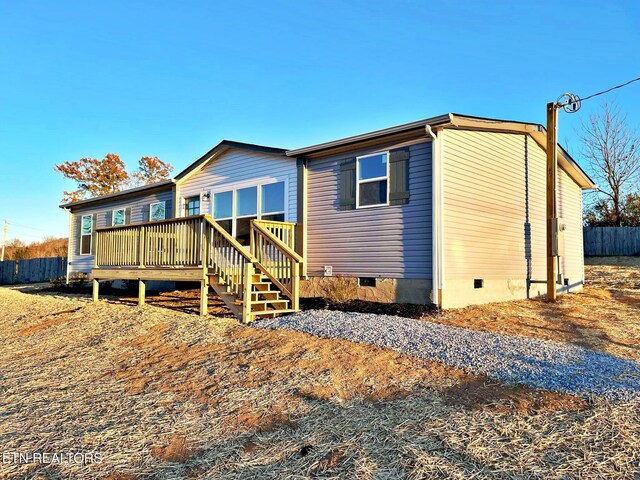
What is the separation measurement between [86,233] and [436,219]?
14.3m

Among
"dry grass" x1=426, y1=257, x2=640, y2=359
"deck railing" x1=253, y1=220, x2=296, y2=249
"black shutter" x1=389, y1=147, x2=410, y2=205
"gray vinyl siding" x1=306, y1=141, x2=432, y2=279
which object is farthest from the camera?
"deck railing" x1=253, y1=220, x2=296, y2=249

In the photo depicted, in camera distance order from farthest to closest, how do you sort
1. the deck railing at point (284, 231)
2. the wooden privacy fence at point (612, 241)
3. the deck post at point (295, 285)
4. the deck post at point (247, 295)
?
the wooden privacy fence at point (612, 241)
the deck railing at point (284, 231)
the deck post at point (295, 285)
the deck post at point (247, 295)

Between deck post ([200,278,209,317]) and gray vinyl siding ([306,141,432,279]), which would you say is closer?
deck post ([200,278,209,317])

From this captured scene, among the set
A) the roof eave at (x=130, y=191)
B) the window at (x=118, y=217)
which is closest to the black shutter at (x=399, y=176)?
the roof eave at (x=130, y=191)

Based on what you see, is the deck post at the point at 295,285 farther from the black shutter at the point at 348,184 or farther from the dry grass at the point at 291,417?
the black shutter at the point at 348,184

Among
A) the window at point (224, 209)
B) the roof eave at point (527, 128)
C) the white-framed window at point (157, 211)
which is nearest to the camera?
the roof eave at point (527, 128)

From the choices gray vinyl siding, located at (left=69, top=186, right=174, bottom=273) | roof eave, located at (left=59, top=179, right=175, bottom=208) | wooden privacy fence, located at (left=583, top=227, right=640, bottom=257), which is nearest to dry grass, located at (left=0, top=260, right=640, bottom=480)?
roof eave, located at (left=59, top=179, right=175, bottom=208)

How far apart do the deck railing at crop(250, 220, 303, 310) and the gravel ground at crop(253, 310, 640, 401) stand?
126 centimetres

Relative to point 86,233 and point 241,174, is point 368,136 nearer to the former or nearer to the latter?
point 241,174

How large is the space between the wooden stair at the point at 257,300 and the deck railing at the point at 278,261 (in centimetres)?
16

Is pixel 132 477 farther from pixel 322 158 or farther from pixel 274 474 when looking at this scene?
pixel 322 158

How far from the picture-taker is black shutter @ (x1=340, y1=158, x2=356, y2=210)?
9.17 metres

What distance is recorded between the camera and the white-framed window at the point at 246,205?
10.6m

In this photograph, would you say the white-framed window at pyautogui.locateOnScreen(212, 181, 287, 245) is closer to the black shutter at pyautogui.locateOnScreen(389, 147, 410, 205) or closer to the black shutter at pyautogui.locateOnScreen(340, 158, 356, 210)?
the black shutter at pyautogui.locateOnScreen(340, 158, 356, 210)
